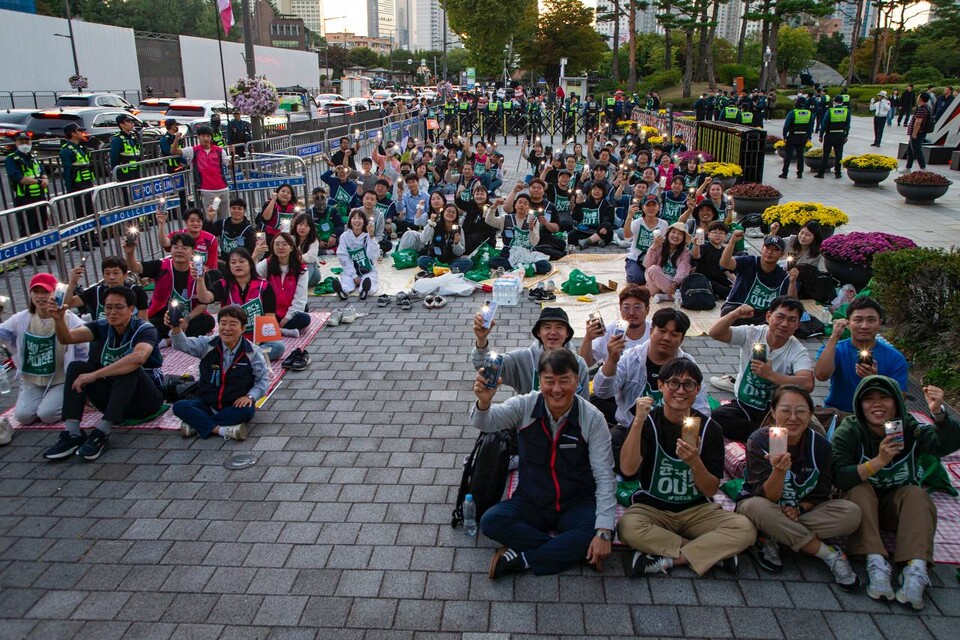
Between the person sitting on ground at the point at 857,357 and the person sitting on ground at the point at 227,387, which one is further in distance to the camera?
the person sitting on ground at the point at 227,387

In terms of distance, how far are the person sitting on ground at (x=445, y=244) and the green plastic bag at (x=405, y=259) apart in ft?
0.95

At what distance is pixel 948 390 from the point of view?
6.45 metres

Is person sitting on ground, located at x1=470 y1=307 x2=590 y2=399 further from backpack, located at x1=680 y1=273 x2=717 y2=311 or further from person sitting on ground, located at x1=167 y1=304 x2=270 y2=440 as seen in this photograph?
backpack, located at x1=680 y1=273 x2=717 y2=311

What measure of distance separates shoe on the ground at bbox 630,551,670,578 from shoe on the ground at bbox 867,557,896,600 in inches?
44.8

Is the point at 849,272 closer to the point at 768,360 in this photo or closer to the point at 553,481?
the point at 768,360

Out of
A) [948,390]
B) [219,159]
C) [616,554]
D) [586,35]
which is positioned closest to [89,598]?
[616,554]

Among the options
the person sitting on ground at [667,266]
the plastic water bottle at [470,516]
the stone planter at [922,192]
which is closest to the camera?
the plastic water bottle at [470,516]

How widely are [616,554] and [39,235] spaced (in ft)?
23.1

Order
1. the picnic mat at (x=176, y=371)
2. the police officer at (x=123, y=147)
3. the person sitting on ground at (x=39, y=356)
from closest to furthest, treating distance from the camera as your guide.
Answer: the person sitting on ground at (x=39, y=356) → the picnic mat at (x=176, y=371) → the police officer at (x=123, y=147)

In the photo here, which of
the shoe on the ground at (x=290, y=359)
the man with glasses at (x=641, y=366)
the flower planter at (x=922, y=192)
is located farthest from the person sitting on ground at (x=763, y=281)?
the flower planter at (x=922, y=192)

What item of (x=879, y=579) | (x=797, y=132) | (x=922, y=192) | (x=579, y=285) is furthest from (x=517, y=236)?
(x=797, y=132)

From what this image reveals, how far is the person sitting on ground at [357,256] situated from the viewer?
10273mm

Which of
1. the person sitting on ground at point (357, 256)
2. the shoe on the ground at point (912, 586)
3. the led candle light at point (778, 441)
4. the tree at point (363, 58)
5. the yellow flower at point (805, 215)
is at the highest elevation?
the tree at point (363, 58)

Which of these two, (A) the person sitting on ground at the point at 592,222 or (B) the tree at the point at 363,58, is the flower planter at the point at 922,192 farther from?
(B) the tree at the point at 363,58
